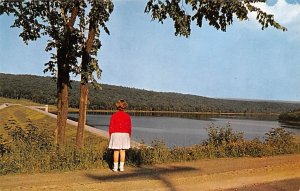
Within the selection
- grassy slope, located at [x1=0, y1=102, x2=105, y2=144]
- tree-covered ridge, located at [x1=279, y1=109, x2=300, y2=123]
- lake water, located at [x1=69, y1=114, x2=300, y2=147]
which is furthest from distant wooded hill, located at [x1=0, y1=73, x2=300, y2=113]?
grassy slope, located at [x1=0, y1=102, x2=105, y2=144]

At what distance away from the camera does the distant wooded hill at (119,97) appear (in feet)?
474

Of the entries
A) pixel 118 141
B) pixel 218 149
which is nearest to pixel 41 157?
pixel 118 141

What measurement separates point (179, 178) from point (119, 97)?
146341 mm

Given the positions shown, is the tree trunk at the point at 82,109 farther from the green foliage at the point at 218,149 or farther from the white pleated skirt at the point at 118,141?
the white pleated skirt at the point at 118,141

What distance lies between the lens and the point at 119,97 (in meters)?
157

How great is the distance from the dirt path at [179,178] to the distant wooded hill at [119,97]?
121 m

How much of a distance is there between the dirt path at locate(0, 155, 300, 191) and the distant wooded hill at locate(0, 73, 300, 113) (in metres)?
121

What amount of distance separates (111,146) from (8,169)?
251cm

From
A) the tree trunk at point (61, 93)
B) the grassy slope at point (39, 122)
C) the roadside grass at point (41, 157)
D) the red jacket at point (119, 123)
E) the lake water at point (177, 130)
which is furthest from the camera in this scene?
the lake water at point (177, 130)

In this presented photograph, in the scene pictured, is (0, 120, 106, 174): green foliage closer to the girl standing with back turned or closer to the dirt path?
the dirt path

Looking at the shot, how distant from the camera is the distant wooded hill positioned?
144 meters

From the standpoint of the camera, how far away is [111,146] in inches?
456

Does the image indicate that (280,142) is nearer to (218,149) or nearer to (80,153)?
(218,149)

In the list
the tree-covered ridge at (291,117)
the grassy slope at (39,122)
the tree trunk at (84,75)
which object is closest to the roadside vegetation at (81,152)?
the tree trunk at (84,75)
